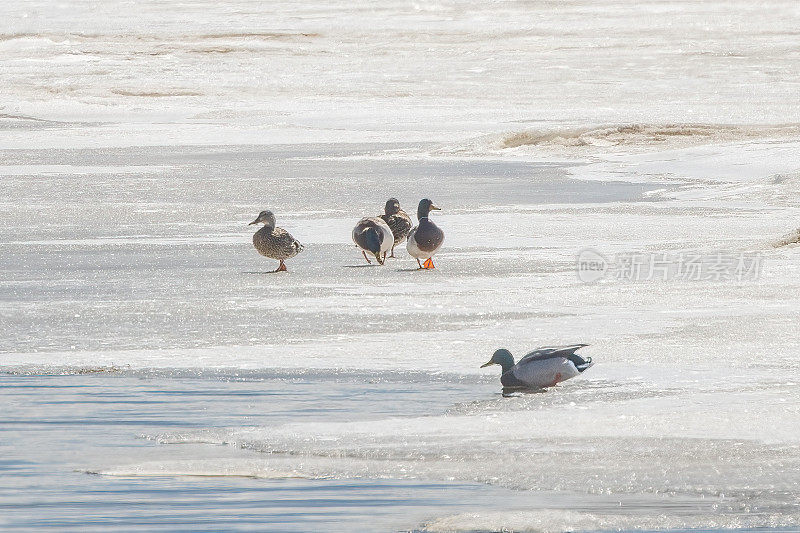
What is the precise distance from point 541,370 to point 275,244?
4514mm

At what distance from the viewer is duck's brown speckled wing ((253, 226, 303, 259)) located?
10891mm

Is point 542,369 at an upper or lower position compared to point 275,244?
lower

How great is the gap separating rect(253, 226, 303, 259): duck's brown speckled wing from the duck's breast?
174 inches

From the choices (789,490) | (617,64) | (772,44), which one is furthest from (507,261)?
(772,44)

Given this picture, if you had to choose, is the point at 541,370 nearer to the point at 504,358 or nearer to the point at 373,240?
the point at 504,358

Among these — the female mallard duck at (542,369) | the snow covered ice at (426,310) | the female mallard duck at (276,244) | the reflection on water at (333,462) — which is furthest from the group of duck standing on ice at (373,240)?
the female mallard duck at (542,369)

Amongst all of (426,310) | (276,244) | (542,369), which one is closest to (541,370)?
(542,369)

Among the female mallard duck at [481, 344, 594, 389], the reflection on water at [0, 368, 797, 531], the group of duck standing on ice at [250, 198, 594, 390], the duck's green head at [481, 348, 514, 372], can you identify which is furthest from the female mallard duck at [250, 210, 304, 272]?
the female mallard duck at [481, 344, 594, 389]

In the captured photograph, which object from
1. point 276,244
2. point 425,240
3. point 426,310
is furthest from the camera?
point 276,244

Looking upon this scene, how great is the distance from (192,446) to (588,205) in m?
9.83

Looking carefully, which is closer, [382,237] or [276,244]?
[276,244]

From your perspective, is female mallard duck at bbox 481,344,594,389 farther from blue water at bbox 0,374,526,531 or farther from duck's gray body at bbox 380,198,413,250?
duck's gray body at bbox 380,198,413,250

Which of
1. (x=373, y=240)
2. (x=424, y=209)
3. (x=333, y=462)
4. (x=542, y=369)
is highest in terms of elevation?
(x=424, y=209)

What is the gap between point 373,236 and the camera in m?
11.0
